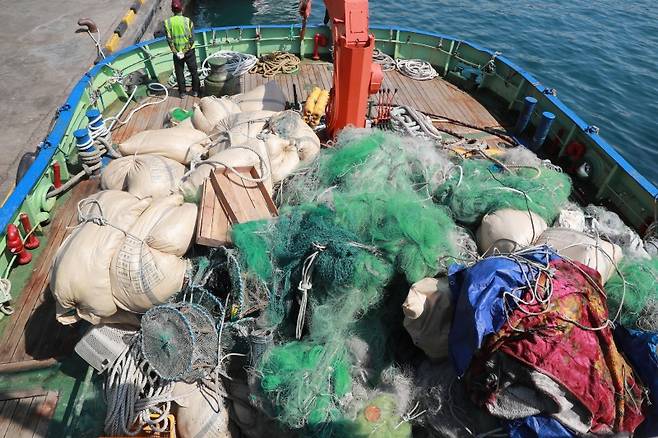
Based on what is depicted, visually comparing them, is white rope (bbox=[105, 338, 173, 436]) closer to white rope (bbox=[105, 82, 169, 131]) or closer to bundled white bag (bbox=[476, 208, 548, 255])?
bundled white bag (bbox=[476, 208, 548, 255])

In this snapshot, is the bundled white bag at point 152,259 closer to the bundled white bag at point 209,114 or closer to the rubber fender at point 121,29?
the bundled white bag at point 209,114

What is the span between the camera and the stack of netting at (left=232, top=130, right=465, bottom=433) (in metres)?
3.01

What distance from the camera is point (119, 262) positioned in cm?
345

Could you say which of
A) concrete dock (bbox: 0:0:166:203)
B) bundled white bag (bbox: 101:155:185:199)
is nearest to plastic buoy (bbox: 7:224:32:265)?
bundled white bag (bbox: 101:155:185:199)

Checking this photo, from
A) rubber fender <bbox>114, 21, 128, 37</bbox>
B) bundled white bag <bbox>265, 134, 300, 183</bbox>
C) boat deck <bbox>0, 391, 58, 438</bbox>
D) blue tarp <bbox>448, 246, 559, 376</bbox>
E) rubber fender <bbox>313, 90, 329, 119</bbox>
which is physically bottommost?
boat deck <bbox>0, 391, 58, 438</bbox>

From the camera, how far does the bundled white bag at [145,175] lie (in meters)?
4.39

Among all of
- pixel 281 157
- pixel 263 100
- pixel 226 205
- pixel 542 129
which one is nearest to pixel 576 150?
pixel 542 129

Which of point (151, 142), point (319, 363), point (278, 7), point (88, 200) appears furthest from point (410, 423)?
point (278, 7)

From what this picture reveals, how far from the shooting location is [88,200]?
12.8ft

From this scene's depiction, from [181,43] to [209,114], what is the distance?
2.35m

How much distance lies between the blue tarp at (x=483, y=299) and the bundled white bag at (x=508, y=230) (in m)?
0.62

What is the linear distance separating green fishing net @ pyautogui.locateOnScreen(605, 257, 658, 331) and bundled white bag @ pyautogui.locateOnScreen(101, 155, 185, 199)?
13.2 feet

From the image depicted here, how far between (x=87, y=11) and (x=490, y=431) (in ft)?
56.7

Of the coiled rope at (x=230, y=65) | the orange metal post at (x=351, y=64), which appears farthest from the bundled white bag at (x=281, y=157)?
the coiled rope at (x=230, y=65)
